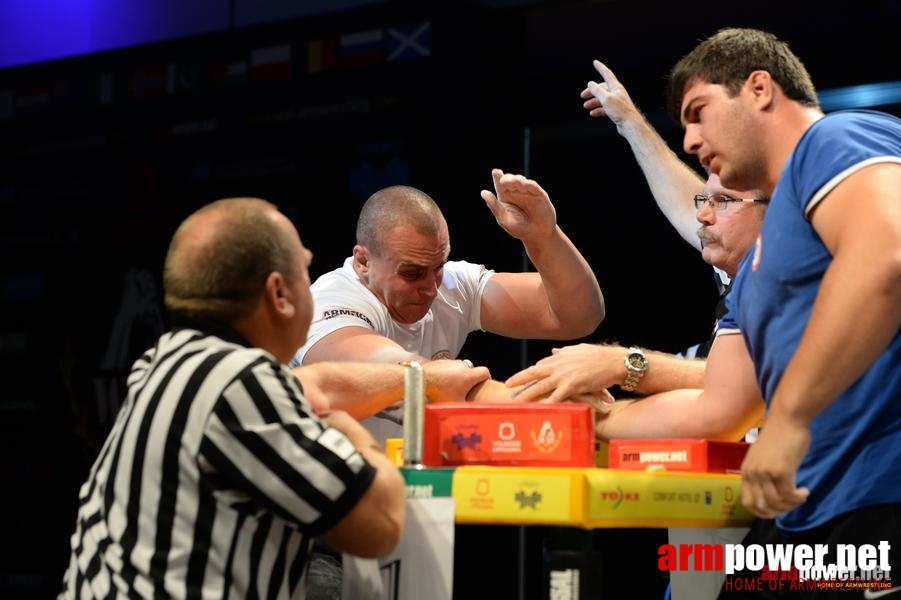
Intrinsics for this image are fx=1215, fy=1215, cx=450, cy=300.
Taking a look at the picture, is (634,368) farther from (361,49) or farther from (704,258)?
(361,49)

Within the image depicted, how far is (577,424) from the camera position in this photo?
6.20 ft

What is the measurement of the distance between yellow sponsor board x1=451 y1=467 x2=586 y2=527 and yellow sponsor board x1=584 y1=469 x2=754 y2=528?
0.08 ft

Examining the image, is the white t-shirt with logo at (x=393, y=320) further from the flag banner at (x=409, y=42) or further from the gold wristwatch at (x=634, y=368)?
the flag banner at (x=409, y=42)

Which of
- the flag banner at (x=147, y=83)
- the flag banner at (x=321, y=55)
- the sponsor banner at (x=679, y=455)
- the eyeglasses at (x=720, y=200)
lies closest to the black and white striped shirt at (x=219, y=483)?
the sponsor banner at (x=679, y=455)

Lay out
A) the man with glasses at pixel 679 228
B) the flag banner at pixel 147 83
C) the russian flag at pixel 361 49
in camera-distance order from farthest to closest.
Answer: the flag banner at pixel 147 83 → the russian flag at pixel 361 49 → the man with glasses at pixel 679 228

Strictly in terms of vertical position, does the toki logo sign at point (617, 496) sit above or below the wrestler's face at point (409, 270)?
below

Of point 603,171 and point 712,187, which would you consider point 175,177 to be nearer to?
point 603,171

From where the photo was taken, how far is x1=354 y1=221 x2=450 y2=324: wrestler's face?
10.4 feet

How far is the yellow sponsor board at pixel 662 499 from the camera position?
1.75m

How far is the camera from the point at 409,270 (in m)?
3.17

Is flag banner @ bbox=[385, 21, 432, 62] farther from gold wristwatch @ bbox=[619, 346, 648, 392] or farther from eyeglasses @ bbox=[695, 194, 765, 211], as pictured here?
gold wristwatch @ bbox=[619, 346, 648, 392]

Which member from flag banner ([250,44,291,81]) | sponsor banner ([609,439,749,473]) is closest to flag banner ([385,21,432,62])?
flag banner ([250,44,291,81])

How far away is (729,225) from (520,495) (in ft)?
4.40

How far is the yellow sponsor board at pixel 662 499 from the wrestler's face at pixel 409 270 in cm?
134
